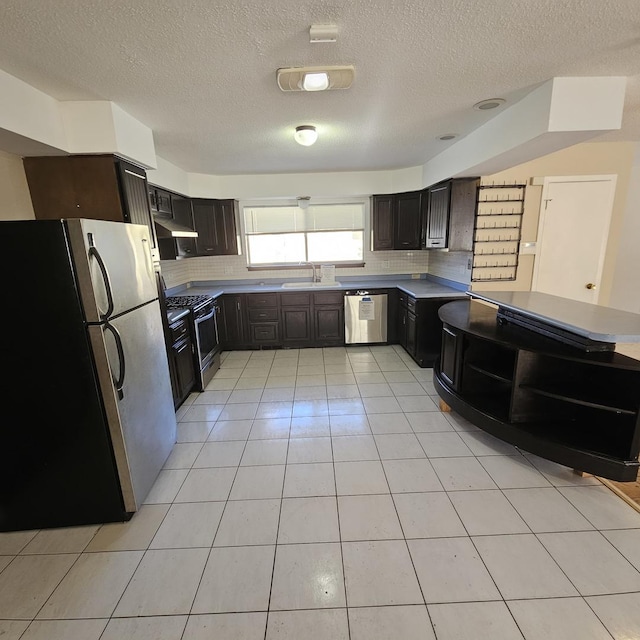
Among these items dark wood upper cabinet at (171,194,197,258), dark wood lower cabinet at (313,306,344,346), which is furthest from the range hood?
dark wood lower cabinet at (313,306,344,346)

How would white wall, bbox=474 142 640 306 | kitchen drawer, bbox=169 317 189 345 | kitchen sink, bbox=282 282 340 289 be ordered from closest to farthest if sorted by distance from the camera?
kitchen drawer, bbox=169 317 189 345, white wall, bbox=474 142 640 306, kitchen sink, bbox=282 282 340 289

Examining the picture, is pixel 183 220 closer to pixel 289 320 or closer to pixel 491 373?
pixel 289 320

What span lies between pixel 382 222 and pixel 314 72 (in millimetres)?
3100

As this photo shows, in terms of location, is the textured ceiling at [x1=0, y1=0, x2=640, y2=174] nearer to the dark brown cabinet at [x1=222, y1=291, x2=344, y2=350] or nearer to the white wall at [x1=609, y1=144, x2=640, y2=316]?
the dark brown cabinet at [x1=222, y1=291, x2=344, y2=350]

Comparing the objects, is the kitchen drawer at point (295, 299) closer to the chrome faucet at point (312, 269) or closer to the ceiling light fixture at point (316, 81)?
the chrome faucet at point (312, 269)

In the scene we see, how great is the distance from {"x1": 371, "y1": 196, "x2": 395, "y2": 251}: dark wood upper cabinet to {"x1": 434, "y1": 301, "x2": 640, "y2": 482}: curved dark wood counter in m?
2.27

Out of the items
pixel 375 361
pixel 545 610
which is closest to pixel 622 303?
pixel 375 361

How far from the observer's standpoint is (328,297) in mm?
4672

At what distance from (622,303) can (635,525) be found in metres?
4.49

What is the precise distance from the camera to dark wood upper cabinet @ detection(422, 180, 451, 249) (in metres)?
3.84

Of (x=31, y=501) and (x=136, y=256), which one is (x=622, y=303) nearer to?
(x=136, y=256)

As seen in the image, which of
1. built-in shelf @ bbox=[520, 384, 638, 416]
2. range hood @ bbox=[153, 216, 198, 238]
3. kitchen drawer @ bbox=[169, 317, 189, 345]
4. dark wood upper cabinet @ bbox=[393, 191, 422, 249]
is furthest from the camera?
dark wood upper cabinet @ bbox=[393, 191, 422, 249]

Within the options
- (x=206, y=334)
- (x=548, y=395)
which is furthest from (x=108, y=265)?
(x=548, y=395)

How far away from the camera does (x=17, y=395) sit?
66.9 inches
